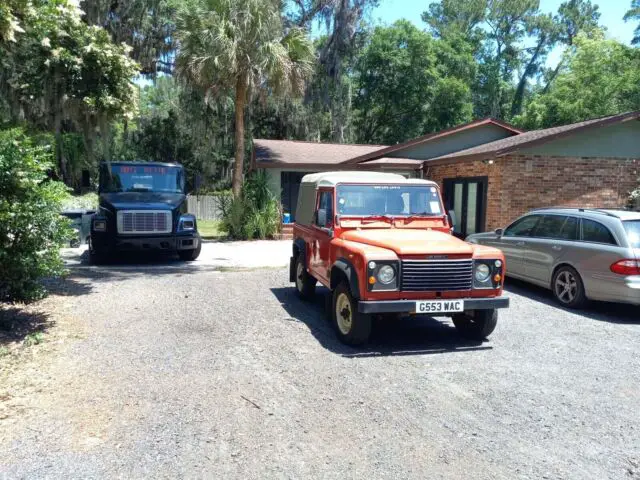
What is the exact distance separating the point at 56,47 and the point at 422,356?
748 centimetres

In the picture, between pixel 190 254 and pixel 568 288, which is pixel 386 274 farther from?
pixel 190 254

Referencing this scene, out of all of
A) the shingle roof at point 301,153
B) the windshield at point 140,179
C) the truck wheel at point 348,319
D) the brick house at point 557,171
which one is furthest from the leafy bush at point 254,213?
the truck wheel at point 348,319

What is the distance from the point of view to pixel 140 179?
1238 centimetres

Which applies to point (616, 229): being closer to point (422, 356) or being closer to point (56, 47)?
point (422, 356)

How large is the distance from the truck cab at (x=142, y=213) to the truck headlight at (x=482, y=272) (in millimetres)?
7882

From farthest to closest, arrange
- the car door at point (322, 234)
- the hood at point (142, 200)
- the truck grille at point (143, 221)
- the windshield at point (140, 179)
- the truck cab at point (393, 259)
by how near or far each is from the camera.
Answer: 1. the windshield at point (140, 179)
2. the hood at point (142, 200)
3. the truck grille at point (143, 221)
4. the car door at point (322, 234)
5. the truck cab at point (393, 259)

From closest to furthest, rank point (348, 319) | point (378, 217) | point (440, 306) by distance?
point (440, 306)
point (348, 319)
point (378, 217)

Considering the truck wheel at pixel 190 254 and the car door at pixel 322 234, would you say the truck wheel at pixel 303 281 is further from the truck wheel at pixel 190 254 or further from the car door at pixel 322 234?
the truck wheel at pixel 190 254

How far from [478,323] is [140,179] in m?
9.14

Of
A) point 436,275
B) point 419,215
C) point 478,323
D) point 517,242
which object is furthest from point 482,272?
point 517,242

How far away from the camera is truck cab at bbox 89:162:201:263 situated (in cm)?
1130

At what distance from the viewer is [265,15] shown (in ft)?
56.7

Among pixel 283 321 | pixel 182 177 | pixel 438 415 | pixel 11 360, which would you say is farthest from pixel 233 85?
pixel 438 415

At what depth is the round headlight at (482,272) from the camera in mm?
5707
